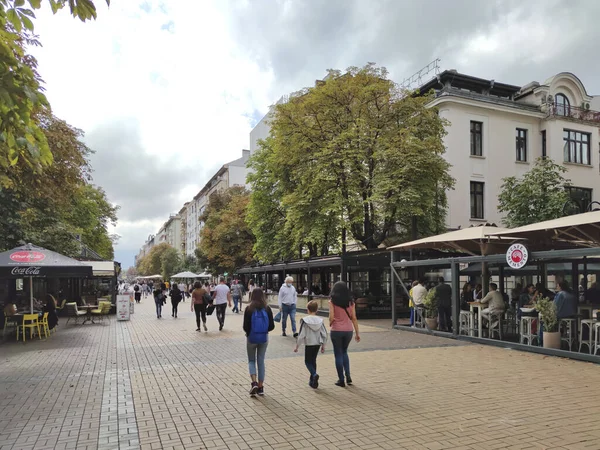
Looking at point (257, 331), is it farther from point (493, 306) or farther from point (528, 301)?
point (528, 301)

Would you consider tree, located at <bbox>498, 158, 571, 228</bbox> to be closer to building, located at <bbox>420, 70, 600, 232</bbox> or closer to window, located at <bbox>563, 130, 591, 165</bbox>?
building, located at <bbox>420, 70, 600, 232</bbox>

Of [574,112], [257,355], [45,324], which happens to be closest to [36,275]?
A: [45,324]

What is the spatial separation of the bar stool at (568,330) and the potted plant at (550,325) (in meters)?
0.16

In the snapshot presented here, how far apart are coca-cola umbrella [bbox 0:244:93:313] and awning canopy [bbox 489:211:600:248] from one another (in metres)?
11.8

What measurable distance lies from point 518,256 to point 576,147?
25.7m

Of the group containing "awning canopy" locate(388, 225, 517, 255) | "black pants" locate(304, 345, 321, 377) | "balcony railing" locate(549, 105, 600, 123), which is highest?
"balcony railing" locate(549, 105, 600, 123)

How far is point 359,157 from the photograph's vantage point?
2202 cm

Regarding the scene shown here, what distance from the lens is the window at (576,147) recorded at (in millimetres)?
31656

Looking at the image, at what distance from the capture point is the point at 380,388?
24.2 feet

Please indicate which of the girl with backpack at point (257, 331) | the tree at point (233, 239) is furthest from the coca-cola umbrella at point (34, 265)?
the tree at point (233, 239)

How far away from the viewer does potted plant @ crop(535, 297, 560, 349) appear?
10430mm

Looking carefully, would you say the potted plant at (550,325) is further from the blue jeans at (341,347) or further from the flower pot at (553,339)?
the blue jeans at (341,347)

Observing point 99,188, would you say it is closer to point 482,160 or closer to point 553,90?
point 482,160

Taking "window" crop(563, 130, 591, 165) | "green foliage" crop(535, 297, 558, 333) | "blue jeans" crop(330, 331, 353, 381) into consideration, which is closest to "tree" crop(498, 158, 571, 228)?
"window" crop(563, 130, 591, 165)
